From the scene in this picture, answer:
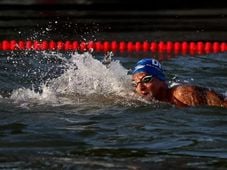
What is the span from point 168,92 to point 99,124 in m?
1.09

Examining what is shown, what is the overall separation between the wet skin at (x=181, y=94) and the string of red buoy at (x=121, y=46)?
492 centimetres

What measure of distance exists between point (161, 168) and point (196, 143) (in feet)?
2.93

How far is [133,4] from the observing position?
1287 centimetres

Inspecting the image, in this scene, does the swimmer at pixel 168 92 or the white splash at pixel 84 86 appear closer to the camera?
the swimmer at pixel 168 92

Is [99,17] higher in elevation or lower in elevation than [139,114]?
higher

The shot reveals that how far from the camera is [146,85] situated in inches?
276

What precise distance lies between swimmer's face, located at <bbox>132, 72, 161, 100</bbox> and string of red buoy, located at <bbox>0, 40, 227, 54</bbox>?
4.95 m

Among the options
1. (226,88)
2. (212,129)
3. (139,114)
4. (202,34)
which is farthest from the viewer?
(202,34)

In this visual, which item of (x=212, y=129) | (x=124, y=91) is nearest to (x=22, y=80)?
(x=124, y=91)

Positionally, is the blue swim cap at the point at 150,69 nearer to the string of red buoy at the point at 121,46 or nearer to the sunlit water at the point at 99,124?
the sunlit water at the point at 99,124

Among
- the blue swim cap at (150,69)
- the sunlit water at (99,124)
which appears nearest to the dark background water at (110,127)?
the sunlit water at (99,124)

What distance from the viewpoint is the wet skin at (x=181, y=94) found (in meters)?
6.97

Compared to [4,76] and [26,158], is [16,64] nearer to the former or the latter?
[4,76]

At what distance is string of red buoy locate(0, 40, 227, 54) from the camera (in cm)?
1200
